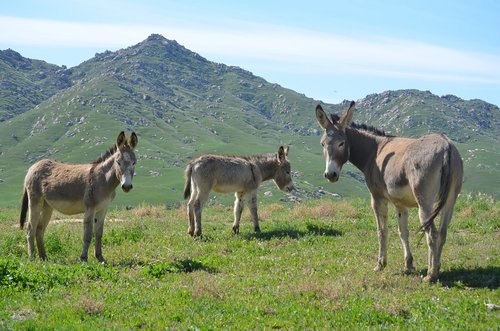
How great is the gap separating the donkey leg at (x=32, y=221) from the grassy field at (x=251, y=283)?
63cm

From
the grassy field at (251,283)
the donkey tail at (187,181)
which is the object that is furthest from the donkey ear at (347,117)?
the donkey tail at (187,181)

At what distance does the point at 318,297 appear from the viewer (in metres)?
10.1

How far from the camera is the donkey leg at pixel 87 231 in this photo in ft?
46.0

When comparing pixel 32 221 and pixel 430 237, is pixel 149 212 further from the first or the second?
pixel 430 237

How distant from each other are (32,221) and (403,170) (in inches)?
394

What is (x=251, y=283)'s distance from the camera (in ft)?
37.5

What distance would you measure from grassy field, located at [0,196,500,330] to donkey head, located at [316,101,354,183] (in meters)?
2.40

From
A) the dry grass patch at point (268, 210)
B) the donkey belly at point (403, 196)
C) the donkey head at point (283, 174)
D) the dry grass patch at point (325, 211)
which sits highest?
the donkey belly at point (403, 196)

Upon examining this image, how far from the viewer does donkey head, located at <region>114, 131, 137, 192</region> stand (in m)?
Result: 13.7

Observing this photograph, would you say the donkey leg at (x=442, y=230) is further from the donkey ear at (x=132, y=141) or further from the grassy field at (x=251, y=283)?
the donkey ear at (x=132, y=141)

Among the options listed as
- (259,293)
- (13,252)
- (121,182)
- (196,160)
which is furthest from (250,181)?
(259,293)

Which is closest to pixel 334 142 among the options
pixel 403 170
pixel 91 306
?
pixel 403 170

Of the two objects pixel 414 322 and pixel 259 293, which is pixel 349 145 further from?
pixel 414 322

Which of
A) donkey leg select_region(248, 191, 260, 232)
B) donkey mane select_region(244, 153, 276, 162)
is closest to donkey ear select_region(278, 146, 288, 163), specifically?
donkey mane select_region(244, 153, 276, 162)
